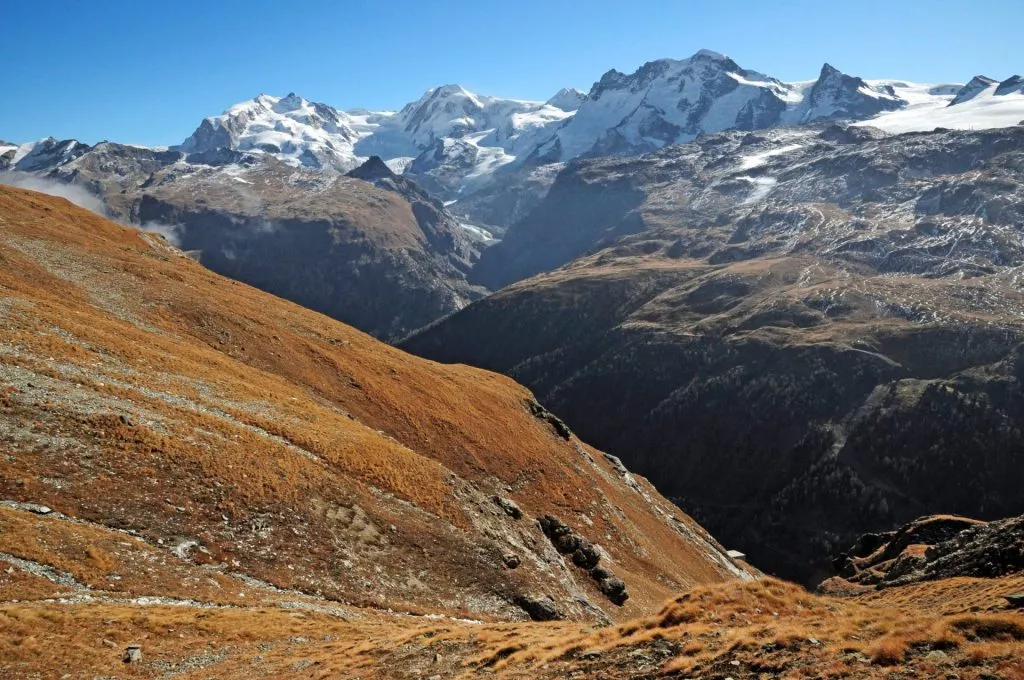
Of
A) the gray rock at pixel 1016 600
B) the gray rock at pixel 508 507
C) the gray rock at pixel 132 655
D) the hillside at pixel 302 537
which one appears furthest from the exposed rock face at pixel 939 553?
the gray rock at pixel 132 655

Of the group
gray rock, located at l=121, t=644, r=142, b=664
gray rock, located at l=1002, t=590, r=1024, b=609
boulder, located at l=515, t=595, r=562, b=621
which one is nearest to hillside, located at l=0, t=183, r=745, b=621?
boulder, located at l=515, t=595, r=562, b=621

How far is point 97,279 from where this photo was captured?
231ft

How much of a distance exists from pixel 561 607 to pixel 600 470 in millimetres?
48943

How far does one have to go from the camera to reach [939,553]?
170ft

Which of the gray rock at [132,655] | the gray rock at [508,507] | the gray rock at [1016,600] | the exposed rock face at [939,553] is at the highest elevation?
the gray rock at [1016,600]

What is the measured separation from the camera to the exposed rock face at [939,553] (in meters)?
37.6

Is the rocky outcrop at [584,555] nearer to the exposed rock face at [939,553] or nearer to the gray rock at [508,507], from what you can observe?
the gray rock at [508,507]

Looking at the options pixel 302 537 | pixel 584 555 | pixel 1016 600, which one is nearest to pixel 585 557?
pixel 584 555

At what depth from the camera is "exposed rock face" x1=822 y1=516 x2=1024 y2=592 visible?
3755cm

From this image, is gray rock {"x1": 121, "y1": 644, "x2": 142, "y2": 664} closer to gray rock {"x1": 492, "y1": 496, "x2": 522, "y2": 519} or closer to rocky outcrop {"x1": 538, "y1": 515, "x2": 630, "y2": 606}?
gray rock {"x1": 492, "y1": 496, "x2": 522, "y2": 519}

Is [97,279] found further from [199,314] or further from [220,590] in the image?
[220,590]

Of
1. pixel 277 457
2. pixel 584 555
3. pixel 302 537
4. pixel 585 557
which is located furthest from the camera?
pixel 584 555

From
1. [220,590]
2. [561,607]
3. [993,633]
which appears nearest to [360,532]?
[220,590]

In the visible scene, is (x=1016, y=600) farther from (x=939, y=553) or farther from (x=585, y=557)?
(x=585, y=557)
